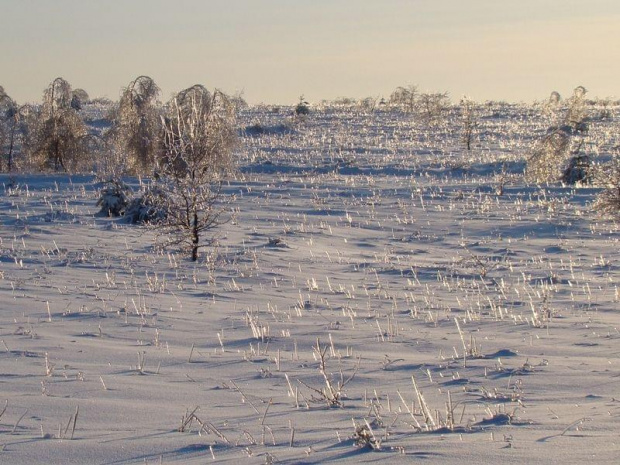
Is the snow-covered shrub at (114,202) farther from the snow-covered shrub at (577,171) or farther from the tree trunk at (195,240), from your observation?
the snow-covered shrub at (577,171)

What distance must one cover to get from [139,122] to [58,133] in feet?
10.3

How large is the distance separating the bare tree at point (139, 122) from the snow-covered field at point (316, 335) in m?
4.58

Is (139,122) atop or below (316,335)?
atop

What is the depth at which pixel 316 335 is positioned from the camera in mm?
8953

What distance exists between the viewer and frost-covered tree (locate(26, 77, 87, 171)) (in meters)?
28.3

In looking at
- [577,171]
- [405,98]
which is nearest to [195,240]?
[577,171]

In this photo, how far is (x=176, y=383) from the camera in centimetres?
682

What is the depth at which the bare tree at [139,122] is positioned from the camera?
26906 millimetres

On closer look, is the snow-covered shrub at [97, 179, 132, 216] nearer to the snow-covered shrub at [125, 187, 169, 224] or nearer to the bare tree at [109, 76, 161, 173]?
the snow-covered shrub at [125, 187, 169, 224]

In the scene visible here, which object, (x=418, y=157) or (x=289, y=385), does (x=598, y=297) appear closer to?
(x=289, y=385)

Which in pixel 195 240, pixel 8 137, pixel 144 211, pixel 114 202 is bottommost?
pixel 195 240

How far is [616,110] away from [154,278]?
4888 cm

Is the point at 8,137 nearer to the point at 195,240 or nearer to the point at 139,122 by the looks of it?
the point at 139,122

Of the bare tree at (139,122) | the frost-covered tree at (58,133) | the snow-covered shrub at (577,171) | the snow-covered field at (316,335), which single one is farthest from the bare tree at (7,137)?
the snow-covered shrub at (577,171)
